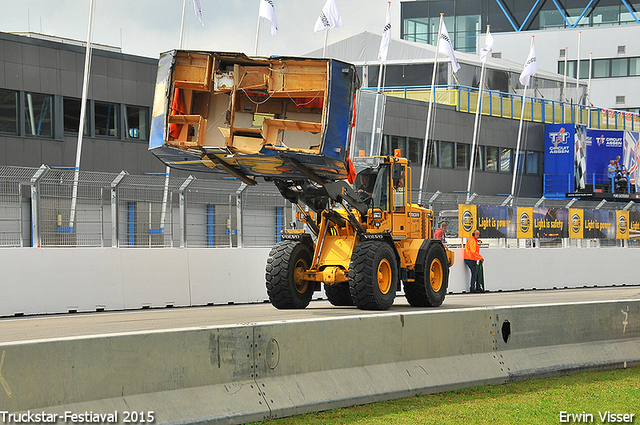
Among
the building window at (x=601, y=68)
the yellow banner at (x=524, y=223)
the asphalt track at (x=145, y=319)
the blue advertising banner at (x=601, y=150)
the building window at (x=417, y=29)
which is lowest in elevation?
the asphalt track at (x=145, y=319)

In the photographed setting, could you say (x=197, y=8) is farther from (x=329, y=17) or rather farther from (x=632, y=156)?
(x=632, y=156)

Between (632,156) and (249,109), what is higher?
(632,156)

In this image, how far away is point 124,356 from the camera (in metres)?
5.60

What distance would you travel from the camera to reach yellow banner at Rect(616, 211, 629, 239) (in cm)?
3066

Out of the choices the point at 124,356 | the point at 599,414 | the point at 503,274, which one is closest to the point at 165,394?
the point at 124,356

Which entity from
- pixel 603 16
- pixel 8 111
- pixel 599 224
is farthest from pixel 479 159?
pixel 603 16

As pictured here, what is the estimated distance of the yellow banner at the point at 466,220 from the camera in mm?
24906

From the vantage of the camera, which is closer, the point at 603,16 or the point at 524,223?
the point at 524,223

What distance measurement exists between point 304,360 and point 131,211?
10.8 metres

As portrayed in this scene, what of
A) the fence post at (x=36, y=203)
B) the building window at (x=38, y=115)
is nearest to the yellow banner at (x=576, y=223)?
the building window at (x=38, y=115)

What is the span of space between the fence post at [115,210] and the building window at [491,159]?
3226 cm

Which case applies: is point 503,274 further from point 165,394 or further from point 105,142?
point 165,394

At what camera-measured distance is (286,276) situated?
1453 centimetres

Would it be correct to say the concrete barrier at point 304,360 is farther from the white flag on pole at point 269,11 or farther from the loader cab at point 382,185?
the white flag on pole at point 269,11
